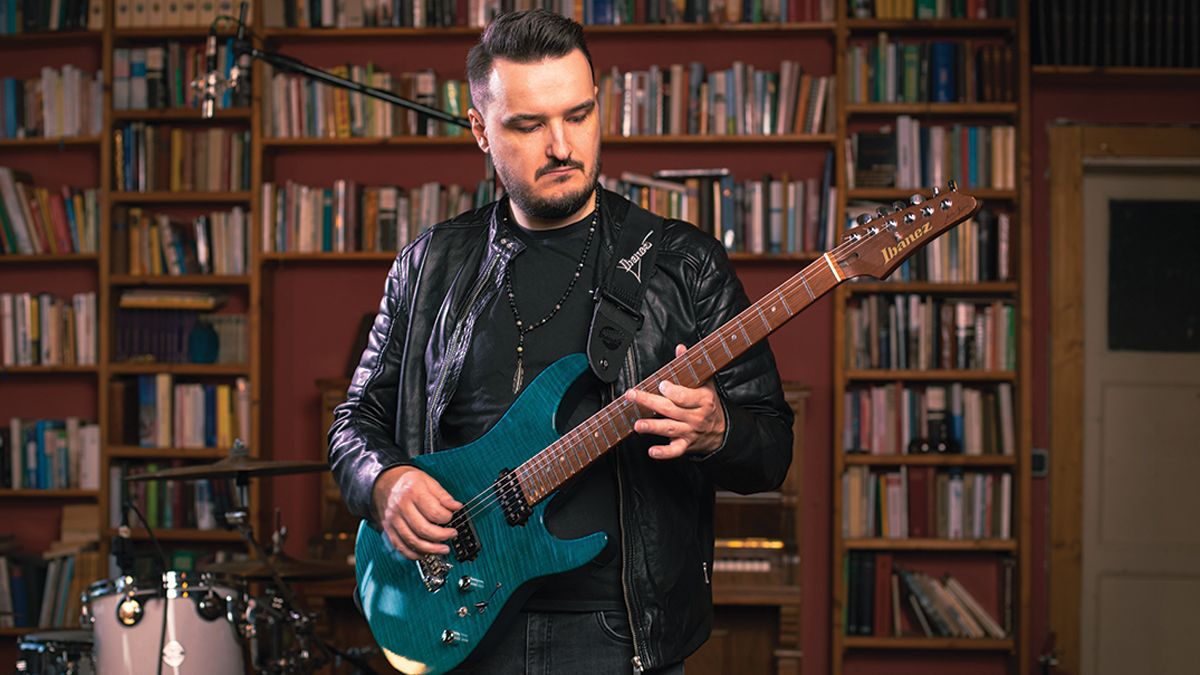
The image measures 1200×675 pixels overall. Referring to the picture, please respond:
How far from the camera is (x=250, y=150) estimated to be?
4.78 metres

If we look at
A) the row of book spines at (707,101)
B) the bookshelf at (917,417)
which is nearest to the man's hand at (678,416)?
the bookshelf at (917,417)

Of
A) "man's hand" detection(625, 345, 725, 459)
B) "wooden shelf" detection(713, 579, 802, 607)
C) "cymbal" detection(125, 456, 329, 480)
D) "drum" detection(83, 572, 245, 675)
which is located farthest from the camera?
"wooden shelf" detection(713, 579, 802, 607)

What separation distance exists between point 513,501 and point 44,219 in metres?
3.77

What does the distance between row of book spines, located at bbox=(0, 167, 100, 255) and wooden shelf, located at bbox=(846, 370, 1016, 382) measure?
285 cm

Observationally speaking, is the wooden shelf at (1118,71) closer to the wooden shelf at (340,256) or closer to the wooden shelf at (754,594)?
the wooden shelf at (754,594)

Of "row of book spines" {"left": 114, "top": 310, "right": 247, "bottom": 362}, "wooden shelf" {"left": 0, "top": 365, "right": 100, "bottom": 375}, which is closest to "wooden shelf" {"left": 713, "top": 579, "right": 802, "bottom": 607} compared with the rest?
"row of book spines" {"left": 114, "top": 310, "right": 247, "bottom": 362}

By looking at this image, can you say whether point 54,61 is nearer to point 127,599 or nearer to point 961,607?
point 127,599

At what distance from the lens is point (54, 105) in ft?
16.1

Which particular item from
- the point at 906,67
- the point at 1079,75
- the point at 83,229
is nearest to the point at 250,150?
the point at 83,229

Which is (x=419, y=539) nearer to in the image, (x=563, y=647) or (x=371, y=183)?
(x=563, y=647)

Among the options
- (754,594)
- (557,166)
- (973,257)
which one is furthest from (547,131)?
(973,257)

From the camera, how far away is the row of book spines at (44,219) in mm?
4887

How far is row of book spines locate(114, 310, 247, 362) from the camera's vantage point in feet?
15.8

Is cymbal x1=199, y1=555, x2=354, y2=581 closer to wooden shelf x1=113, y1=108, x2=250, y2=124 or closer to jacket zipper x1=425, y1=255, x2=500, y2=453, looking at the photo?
wooden shelf x1=113, y1=108, x2=250, y2=124
